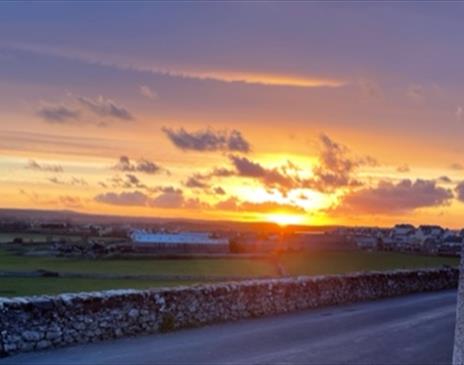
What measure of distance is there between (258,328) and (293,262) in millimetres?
47804

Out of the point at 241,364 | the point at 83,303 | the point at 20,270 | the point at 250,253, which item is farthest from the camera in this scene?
the point at 250,253

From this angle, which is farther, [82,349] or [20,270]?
[20,270]

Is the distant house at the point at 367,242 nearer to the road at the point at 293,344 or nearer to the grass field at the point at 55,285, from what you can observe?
the grass field at the point at 55,285

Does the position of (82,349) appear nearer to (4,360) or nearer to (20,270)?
(4,360)

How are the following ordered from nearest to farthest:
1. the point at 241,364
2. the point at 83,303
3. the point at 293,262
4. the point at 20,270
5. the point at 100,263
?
the point at 241,364
the point at 83,303
the point at 20,270
the point at 100,263
the point at 293,262

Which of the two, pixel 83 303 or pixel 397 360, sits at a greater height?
pixel 83 303

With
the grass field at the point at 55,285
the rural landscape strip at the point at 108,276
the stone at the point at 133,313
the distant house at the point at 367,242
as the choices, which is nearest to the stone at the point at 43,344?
the stone at the point at 133,313

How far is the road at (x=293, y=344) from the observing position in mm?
13328

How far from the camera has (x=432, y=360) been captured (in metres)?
14.0

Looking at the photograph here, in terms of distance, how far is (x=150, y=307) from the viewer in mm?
16453

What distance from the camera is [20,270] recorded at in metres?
47.3

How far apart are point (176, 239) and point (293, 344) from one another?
7005cm

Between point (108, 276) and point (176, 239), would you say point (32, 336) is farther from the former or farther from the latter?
point (176, 239)

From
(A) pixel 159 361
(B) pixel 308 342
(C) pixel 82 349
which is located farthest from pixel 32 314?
(B) pixel 308 342
